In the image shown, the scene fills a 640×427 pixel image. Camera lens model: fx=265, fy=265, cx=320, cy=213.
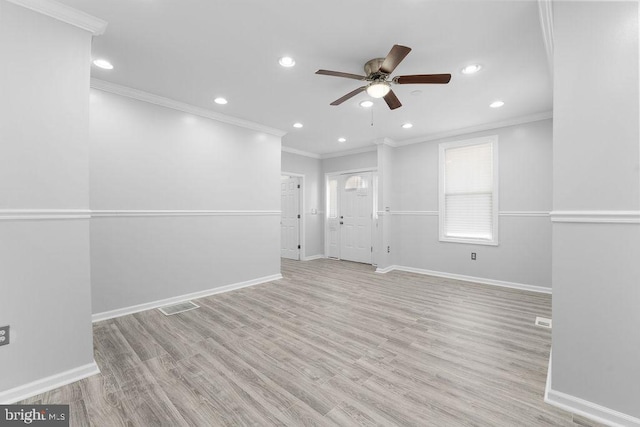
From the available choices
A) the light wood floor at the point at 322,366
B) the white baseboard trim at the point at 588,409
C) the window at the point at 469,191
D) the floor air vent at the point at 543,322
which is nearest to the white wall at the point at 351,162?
the window at the point at 469,191

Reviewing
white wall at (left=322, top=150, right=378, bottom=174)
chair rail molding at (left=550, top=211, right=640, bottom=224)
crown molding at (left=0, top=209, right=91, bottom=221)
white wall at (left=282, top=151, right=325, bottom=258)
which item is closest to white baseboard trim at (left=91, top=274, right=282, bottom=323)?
crown molding at (left=0, top=209, right=91, bottom=221)

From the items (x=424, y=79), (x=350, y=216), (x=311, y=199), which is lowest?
(x=350, y=216)

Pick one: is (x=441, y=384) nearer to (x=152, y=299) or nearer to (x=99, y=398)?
(x=99, y=398)

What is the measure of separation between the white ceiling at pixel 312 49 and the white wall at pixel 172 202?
0.45m

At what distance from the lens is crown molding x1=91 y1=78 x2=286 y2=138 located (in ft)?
9.72

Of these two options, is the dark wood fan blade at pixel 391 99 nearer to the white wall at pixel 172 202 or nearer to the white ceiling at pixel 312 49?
the white ceiling at pixel 312 49

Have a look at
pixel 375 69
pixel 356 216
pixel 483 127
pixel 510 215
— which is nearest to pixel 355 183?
pixel 356 216

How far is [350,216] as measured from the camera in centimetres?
649

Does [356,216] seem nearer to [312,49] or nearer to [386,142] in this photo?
[386,142]

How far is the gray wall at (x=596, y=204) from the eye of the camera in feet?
4.78

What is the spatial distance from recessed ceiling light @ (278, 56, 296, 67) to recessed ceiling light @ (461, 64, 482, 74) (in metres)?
1.73

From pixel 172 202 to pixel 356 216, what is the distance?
13.3 feet

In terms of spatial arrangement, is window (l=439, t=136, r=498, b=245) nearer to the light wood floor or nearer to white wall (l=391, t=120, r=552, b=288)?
white wall (l=391, t=120, r=552, b=288)

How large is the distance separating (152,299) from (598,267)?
4.16 metres
